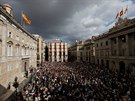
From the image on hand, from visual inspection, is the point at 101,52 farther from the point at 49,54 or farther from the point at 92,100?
the point at 49,54

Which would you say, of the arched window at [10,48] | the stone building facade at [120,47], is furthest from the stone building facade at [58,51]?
the arched window at [10,48]

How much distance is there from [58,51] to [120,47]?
6633 centimetres

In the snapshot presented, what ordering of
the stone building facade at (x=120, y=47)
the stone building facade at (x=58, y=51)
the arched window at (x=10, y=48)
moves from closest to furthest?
the arched window at (x=10, y=48) < the stone building facade at (x=120, y=47) < the stone building facade at (x=58, y=51)

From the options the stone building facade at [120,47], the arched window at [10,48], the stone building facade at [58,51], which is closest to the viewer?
the arched window at [10,48]

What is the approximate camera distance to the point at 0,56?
18359 mm

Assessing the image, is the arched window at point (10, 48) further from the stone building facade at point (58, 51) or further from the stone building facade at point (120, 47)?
the stone building facade at point (58, 51)

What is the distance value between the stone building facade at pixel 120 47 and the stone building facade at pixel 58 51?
51016 millimetres

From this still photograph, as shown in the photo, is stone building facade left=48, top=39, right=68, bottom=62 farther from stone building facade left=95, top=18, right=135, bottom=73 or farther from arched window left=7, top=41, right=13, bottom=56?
arched window left=7, top=41, right=13, bottom=56

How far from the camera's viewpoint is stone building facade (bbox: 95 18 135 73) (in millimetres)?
31109

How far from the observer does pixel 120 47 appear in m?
36.8

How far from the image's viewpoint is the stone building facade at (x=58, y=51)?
99.3m

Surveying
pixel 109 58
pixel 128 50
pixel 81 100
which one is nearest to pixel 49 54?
pixel 109 58

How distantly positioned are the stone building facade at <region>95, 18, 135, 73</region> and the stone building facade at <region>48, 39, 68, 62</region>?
5102cm

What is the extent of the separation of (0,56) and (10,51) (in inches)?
184
